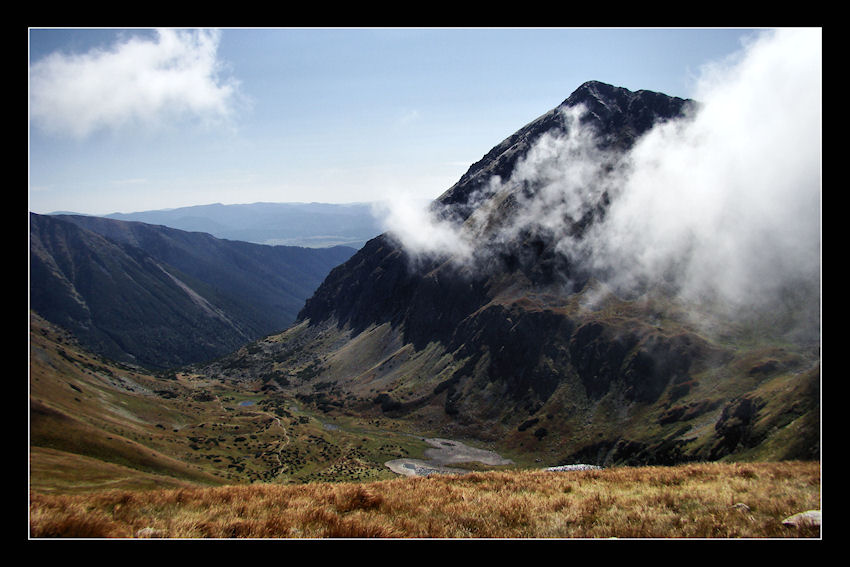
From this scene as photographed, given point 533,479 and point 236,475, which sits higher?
point 533,479

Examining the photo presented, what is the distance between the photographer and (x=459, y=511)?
1213 cm

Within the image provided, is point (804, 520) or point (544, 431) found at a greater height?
point (804, 520)

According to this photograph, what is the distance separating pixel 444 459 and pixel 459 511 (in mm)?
137308

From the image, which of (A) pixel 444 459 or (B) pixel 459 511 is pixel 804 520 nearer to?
(B) pixel 459 511

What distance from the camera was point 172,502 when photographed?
12859 mm

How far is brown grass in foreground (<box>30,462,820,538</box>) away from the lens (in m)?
10.0

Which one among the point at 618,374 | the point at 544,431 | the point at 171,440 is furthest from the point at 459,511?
the point at 171,440

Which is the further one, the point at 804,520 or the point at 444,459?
the point at 444,459

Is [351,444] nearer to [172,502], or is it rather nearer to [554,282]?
[554,282]

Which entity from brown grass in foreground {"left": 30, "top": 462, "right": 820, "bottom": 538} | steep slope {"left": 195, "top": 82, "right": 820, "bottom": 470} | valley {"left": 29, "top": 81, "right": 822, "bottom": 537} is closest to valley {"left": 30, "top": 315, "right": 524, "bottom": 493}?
valley {"left": 29, "top": 81, "right": 822, "bottom": 537}

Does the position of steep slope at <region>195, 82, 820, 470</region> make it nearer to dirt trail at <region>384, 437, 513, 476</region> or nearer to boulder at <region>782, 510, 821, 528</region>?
dirt trail at <region>384, 437, 513, 476</region>

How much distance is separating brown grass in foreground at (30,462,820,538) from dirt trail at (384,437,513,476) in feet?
383
